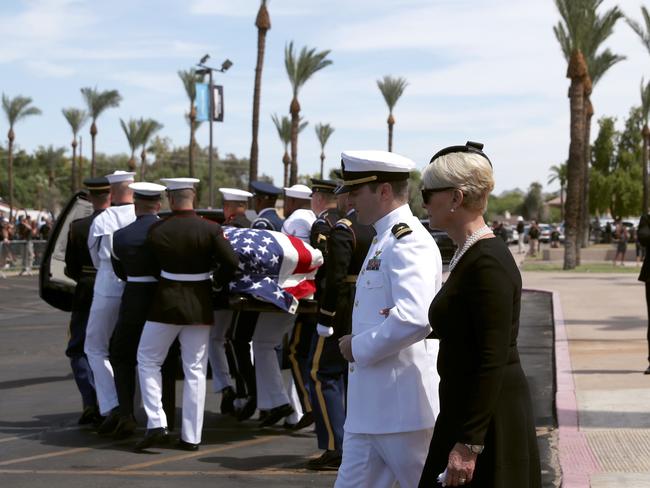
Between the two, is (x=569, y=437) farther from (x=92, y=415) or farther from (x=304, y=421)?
(x=92, y=415)

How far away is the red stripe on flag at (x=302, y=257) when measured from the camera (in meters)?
8.62

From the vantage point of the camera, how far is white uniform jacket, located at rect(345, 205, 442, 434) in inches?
175

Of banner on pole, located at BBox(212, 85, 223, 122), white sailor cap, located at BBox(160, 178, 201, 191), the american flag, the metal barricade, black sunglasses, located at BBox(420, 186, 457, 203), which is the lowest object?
the metal barricade

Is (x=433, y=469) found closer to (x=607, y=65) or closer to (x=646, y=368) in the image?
(x=646, y=368)

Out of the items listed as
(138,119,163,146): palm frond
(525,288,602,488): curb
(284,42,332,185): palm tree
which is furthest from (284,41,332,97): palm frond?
(525,288,602,488): curb

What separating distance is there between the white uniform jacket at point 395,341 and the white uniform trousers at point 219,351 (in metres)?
5.06

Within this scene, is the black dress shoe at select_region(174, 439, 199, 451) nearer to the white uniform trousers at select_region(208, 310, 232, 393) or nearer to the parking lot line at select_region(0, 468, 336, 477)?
the parking lot line at select_region(0, 468, 336, 477)

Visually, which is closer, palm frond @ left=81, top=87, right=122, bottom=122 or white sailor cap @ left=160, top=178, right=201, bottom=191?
white sailor cap @ left=160, top=178, right=201, bottom=191

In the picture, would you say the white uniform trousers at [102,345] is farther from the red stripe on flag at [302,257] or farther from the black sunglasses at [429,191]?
the black sunglasses at [429,191]

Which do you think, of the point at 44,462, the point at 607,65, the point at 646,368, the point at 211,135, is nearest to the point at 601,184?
the point at 607,65

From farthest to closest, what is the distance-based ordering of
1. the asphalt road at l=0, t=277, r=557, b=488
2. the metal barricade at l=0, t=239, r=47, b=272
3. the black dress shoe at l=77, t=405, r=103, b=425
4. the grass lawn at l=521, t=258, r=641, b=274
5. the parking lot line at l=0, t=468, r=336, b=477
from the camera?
the grass lawn at l=521, t=258, r=641, b=274 < the metal barricade at l=0, t=239, r=47, b=272 < the black dress shoe at l=77, t=405, r=103, b=425 < the parking lot line at l=0, t=468, r=336, b=477 < the asphalt road at l=0, t=277, r=557, b=488

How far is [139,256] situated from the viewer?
27.3ft

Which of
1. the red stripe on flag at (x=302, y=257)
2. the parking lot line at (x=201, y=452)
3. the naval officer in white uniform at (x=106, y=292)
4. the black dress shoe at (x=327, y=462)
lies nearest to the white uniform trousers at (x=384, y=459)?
the black dress shoe at (x=327, y=462)

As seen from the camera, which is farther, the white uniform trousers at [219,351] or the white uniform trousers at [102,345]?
the white uniform trousers at [219,351]
